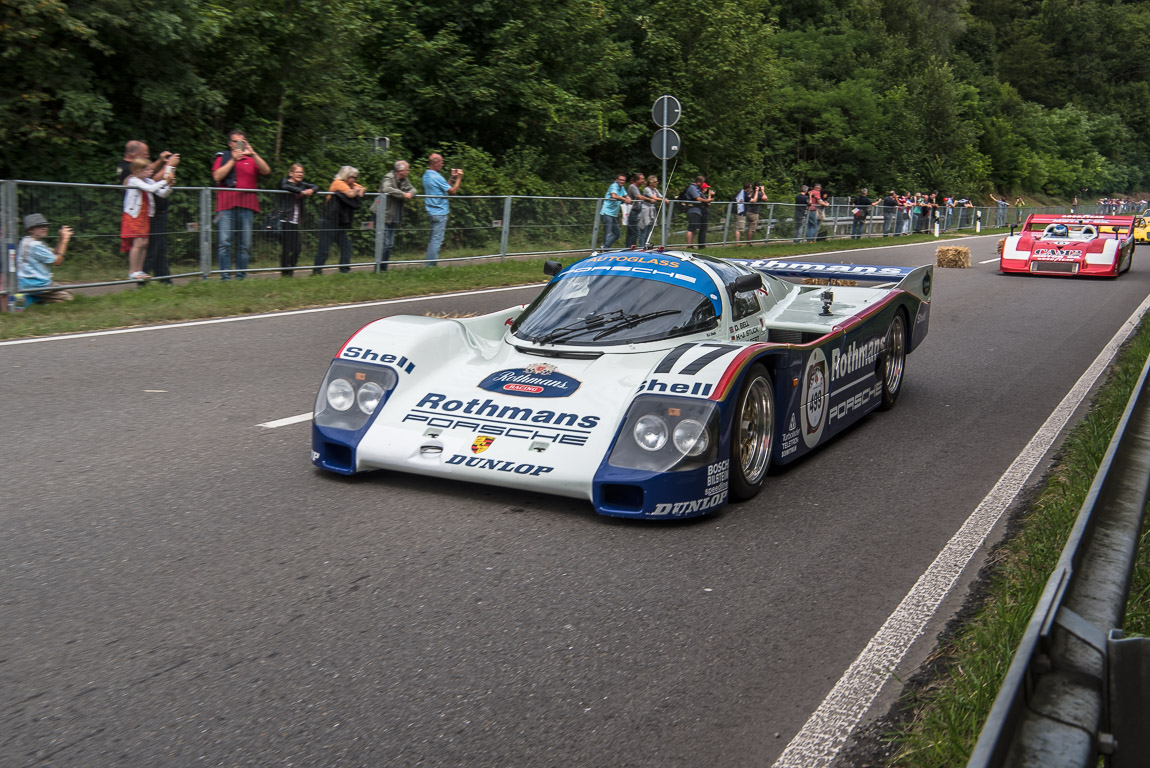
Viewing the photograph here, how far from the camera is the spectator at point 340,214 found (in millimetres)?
14633

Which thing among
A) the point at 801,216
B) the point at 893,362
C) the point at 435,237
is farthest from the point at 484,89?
the point at 893,362

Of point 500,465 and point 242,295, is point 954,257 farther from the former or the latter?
point 500,465

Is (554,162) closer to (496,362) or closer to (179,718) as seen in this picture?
(496,362)

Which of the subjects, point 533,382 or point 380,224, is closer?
point 533,382

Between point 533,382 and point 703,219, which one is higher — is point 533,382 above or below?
below

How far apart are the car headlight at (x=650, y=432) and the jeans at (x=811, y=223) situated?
25.0 meters

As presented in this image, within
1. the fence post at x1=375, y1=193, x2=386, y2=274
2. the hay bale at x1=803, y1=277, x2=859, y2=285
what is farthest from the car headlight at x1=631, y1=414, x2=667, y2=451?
the fence post at x1=375, y1=193, x2=386, y2=274

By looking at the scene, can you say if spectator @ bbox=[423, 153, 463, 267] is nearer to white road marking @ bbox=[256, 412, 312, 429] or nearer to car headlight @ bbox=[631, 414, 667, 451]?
white road marking @ bbox=[256, 412, 312, 429]

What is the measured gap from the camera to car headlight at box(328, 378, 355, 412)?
571 cm

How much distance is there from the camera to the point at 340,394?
18.9 ft

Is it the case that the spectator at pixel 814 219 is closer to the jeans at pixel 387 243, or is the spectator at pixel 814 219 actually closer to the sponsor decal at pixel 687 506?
the jeans at pixel 387 243

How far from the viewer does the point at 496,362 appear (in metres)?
6.11

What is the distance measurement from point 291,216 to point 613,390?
31.6 ft

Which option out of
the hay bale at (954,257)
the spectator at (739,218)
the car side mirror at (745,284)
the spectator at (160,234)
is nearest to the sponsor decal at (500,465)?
the car side mirror at (745,284)
